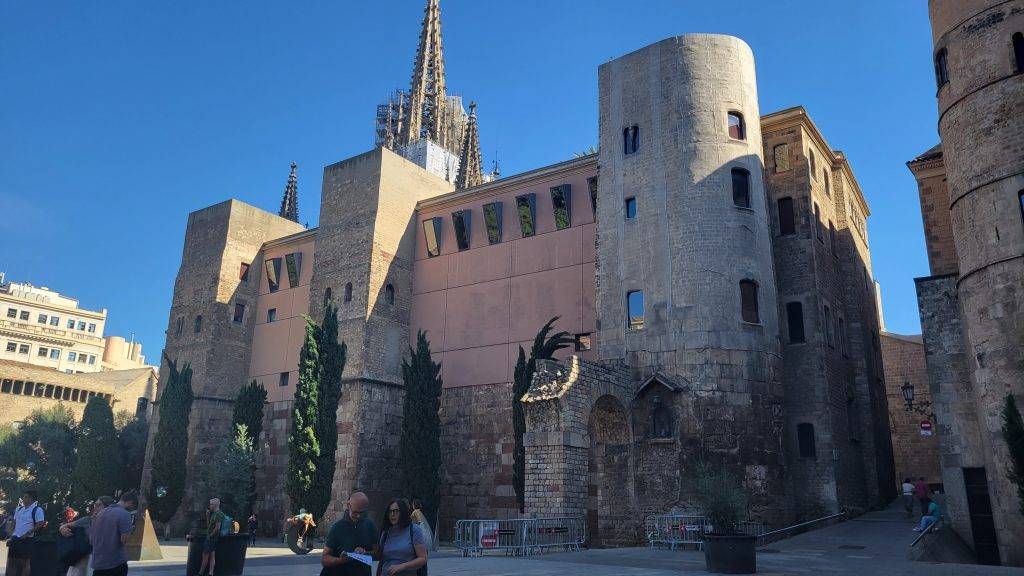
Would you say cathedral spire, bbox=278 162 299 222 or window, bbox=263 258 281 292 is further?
cathedral spire, bbox=278 162 299 222

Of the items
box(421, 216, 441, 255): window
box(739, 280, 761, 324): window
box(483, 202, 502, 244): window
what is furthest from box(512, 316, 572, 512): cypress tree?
box(421, 216, 441, 255): window

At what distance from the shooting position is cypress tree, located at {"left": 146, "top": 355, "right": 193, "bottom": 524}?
30.0m

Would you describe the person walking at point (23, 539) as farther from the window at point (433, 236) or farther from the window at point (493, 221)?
the window at point (433, 236)

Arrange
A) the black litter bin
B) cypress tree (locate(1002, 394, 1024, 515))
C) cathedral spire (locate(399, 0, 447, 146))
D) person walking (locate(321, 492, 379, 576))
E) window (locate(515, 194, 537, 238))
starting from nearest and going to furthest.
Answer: person walking (locate(321, 492, 379, 576)) < the black litter bin < cypress tree (locate(1002, 394, 1024, 515)) < window (locate(515, 194, 537, 238)) < cathedral spire (locate(399, 0, 447, 146))

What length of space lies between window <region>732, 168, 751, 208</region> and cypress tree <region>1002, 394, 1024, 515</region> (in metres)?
8.66

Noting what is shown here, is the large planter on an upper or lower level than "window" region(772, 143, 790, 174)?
lower

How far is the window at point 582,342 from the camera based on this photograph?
24375 millimetres

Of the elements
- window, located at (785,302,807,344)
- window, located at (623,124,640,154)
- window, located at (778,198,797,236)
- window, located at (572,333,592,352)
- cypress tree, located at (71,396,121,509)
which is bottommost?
cypress tree, located at (71,396,121,509)

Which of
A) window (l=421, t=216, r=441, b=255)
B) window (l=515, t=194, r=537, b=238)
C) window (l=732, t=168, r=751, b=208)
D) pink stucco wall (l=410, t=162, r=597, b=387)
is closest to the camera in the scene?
window (l=732, t=168, r=751, b=208)

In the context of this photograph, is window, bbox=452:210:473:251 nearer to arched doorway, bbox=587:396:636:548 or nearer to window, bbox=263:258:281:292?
window, bbox=263:258:281:292

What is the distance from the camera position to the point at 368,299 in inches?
1097

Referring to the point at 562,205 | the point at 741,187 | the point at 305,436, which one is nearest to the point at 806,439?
the point at 741,187

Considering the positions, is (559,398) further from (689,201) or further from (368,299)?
(368,299)

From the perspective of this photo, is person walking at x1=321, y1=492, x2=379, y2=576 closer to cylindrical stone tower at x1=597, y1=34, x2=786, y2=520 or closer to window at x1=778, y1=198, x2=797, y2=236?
cylindrical stone tower at x1=597, y1=34, x2=786, y2=520
